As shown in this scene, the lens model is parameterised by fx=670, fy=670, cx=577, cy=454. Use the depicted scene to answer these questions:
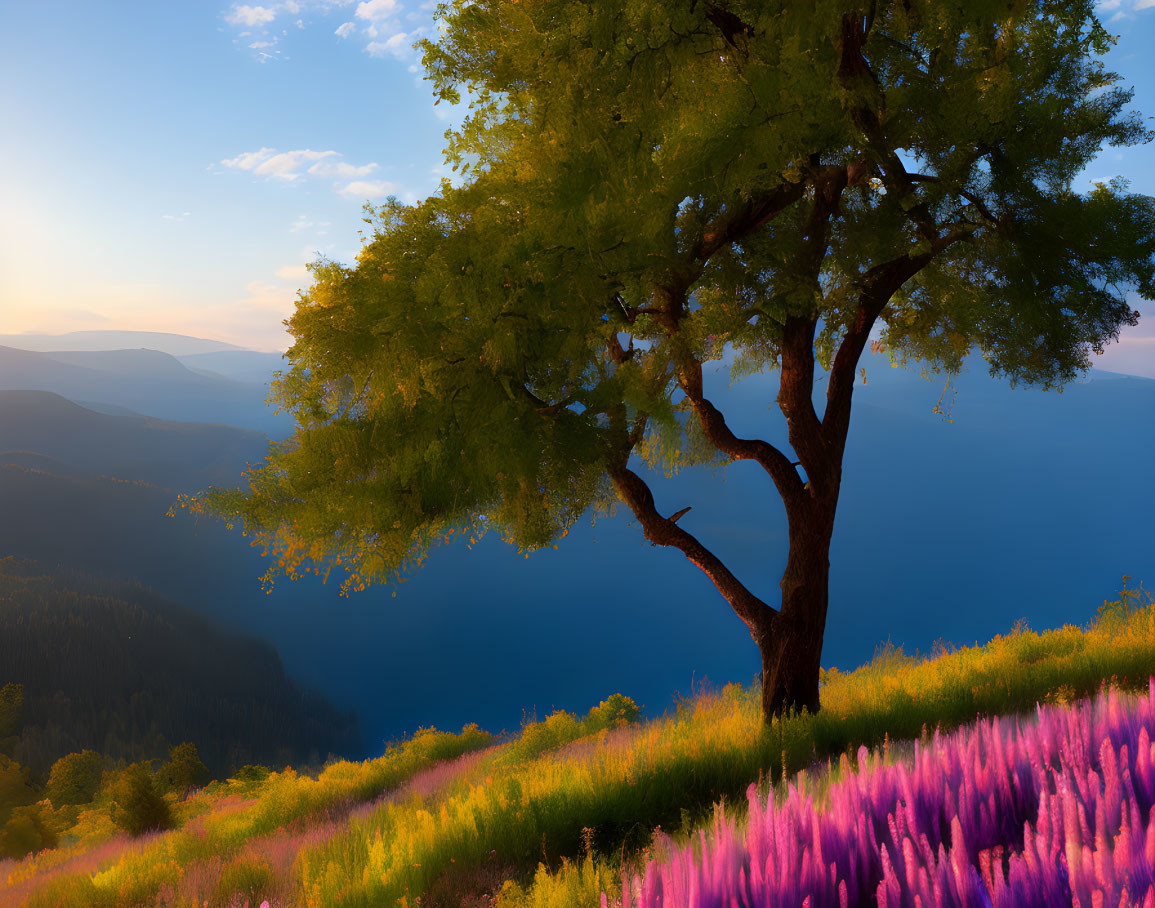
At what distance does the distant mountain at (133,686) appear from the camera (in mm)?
72875

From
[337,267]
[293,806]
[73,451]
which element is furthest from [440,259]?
[73,451]

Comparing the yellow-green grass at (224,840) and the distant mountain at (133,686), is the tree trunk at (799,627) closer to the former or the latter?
the yellow-green grass at (224,840)

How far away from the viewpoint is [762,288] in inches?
332

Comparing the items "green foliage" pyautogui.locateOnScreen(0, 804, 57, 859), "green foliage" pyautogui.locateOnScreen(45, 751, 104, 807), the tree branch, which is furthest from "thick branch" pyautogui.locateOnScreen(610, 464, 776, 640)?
"green foliage" pyautogui.locateOnScreen(45, 751, 104, 807)

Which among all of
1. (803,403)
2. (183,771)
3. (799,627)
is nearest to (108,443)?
(183,771)

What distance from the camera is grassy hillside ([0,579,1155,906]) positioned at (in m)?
4.54

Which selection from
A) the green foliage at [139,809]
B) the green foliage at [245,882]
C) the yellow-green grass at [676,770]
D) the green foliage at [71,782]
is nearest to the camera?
the yellow-green grass at [676,770]

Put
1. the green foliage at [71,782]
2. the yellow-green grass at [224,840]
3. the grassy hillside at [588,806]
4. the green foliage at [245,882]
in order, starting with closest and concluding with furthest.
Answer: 1. the grassy hillside at [588,806]
2. the green foliage at [245,882]
3. the yellow-green grass at [224,840]
4. the green foliage at [71,782]

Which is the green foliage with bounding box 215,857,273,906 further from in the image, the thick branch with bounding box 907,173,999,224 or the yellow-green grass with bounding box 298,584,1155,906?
the thick branch with bounding box 907,173,999,224

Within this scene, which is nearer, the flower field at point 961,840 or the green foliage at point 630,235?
the flower field at point 961,840

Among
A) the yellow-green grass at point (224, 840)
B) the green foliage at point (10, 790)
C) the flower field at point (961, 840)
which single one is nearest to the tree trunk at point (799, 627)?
the flower field at point (961, 840)

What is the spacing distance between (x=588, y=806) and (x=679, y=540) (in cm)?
391

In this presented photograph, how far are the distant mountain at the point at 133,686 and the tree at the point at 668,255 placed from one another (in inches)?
3064

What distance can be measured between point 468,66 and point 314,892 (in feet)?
27.6
